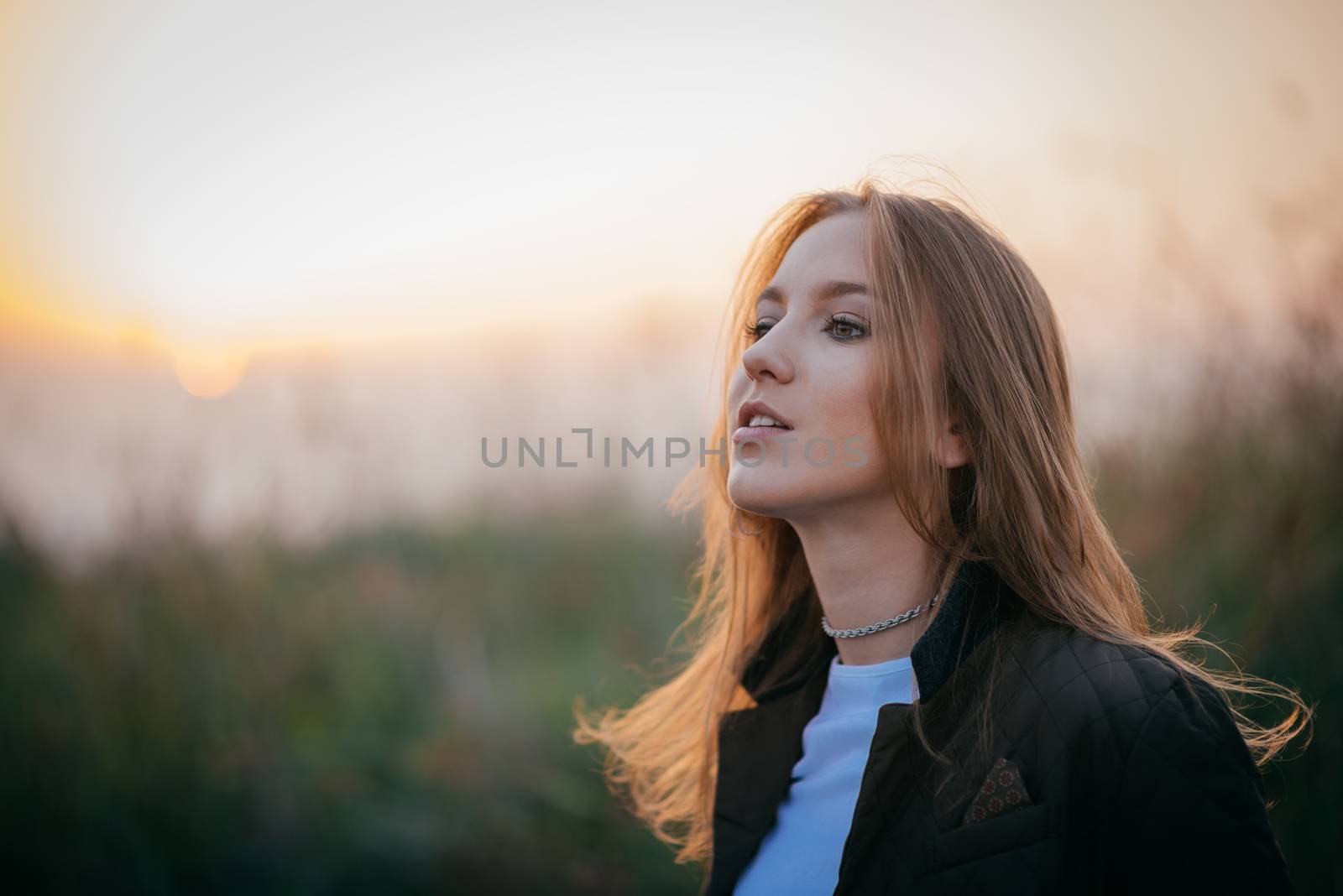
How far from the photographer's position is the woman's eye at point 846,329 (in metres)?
1.68

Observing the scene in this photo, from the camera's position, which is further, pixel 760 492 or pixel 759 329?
pixel 759 329

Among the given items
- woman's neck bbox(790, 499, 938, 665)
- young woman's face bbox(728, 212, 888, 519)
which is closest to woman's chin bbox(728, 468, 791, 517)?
young woman's face bbox(728, 212, 888, 519)

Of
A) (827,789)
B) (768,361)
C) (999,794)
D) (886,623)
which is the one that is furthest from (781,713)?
(768,361)

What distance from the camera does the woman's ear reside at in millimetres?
1683

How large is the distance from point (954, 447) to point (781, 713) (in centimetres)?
68

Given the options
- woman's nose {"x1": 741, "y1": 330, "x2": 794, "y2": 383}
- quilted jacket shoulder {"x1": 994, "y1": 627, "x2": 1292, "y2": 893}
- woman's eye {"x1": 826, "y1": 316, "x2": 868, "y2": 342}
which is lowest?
quilted jacket shoulder {"x1": 994, "y1": 627, "x2": 1292, "y2": 893}

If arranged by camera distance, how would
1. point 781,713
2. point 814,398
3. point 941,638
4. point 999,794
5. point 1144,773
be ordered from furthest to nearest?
point 781,713 → point 814,398 → point 941,638 → point 999,794 → point 1144,773

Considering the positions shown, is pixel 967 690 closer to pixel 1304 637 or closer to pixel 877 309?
pixel 877 309

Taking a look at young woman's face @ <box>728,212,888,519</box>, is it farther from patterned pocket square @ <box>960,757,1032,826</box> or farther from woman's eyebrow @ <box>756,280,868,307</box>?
patterned pocket square @ <box>960,757,1032,826</box>

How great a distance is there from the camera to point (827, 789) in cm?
165

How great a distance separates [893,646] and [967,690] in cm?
22

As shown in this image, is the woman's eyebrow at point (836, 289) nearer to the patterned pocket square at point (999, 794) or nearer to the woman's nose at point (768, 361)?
the woman's nose at point (768, 361)

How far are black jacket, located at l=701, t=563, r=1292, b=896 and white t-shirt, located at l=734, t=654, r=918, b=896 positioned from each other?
14 cm

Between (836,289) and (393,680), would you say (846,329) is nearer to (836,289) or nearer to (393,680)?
(836,289)
